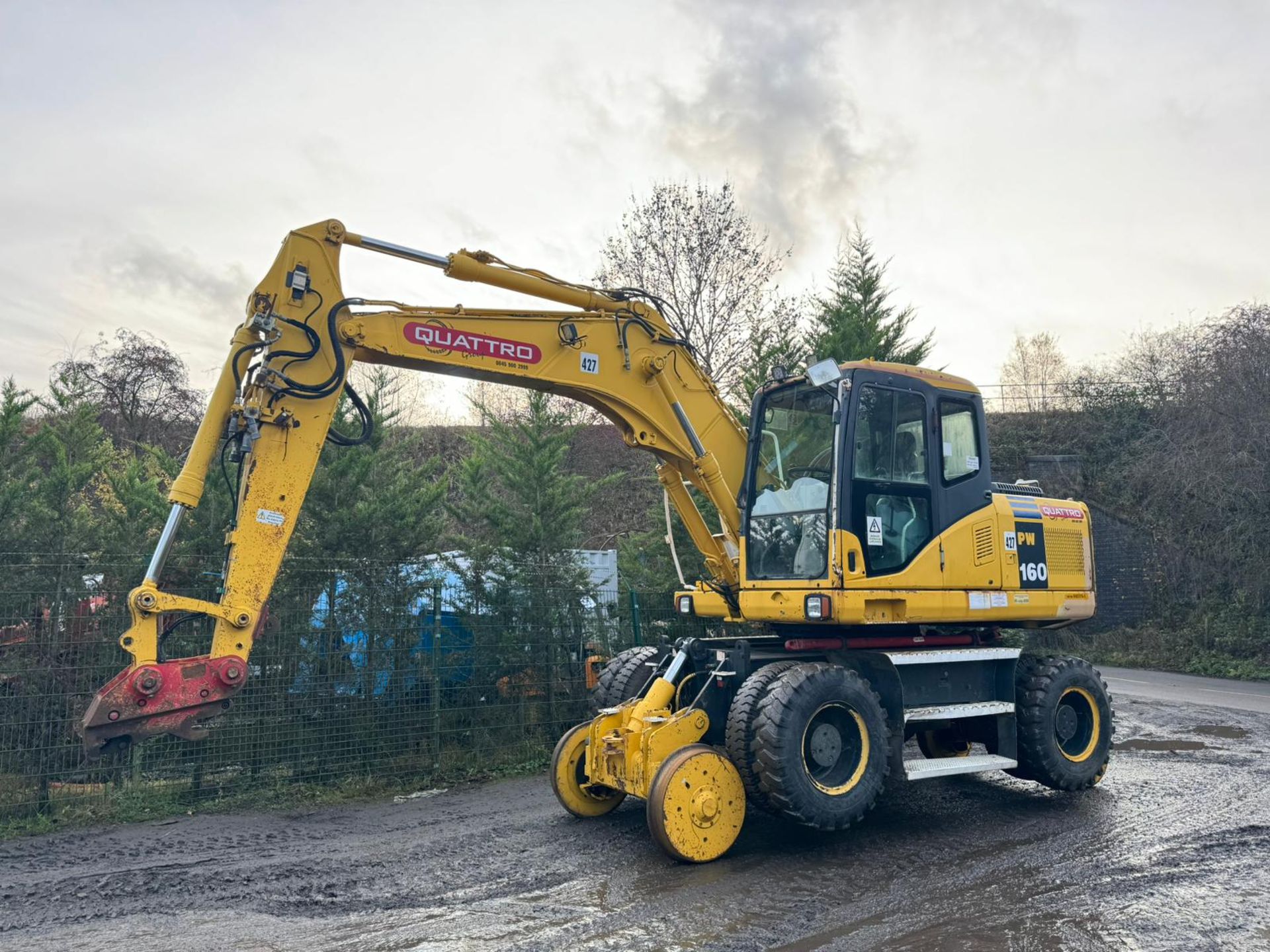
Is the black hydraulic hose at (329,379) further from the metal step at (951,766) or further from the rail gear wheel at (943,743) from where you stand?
the rail gear wheel at (943,743)

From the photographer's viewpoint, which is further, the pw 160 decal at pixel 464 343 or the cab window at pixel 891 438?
the cab window at pixel 891 438

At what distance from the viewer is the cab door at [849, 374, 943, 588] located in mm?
6922

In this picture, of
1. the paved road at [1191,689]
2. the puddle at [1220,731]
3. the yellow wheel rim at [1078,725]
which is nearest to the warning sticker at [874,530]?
the yellow wheel rim at [1078,725]

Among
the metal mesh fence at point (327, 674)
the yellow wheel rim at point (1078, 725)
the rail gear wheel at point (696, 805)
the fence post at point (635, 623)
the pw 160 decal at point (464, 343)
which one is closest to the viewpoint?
the rail gear wheel at point (696, 805)

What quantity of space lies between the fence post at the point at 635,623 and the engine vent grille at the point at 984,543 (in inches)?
182

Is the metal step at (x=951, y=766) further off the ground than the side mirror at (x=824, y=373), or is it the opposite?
the side mirror at (x=824, y=373)

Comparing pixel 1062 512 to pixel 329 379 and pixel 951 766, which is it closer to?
pixel 951 766

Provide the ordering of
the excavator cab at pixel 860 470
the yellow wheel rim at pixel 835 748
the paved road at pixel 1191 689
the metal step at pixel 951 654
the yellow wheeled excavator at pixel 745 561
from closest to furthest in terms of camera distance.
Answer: the yellow wheeled excavator at pixel 745 561
the yellow wheel rim at pixel 835 748
the excavator cab at pixel 860 470
the metal step at pixel 951 654
the paved road at pixel 1191 689

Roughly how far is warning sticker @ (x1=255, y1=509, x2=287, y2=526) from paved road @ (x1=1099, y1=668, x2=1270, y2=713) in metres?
12.4

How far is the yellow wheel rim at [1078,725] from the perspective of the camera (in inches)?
309

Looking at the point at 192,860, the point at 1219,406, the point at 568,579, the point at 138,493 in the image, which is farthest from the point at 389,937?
the point at 1219,406

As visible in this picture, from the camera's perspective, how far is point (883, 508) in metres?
7.05

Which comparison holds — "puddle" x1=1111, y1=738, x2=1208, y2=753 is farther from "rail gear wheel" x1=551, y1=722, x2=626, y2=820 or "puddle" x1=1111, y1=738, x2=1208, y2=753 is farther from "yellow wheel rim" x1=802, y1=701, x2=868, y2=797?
"rail gear wheel" x1=551, y1=722, x2=626, y2=820

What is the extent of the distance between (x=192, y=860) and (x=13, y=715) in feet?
7.63
